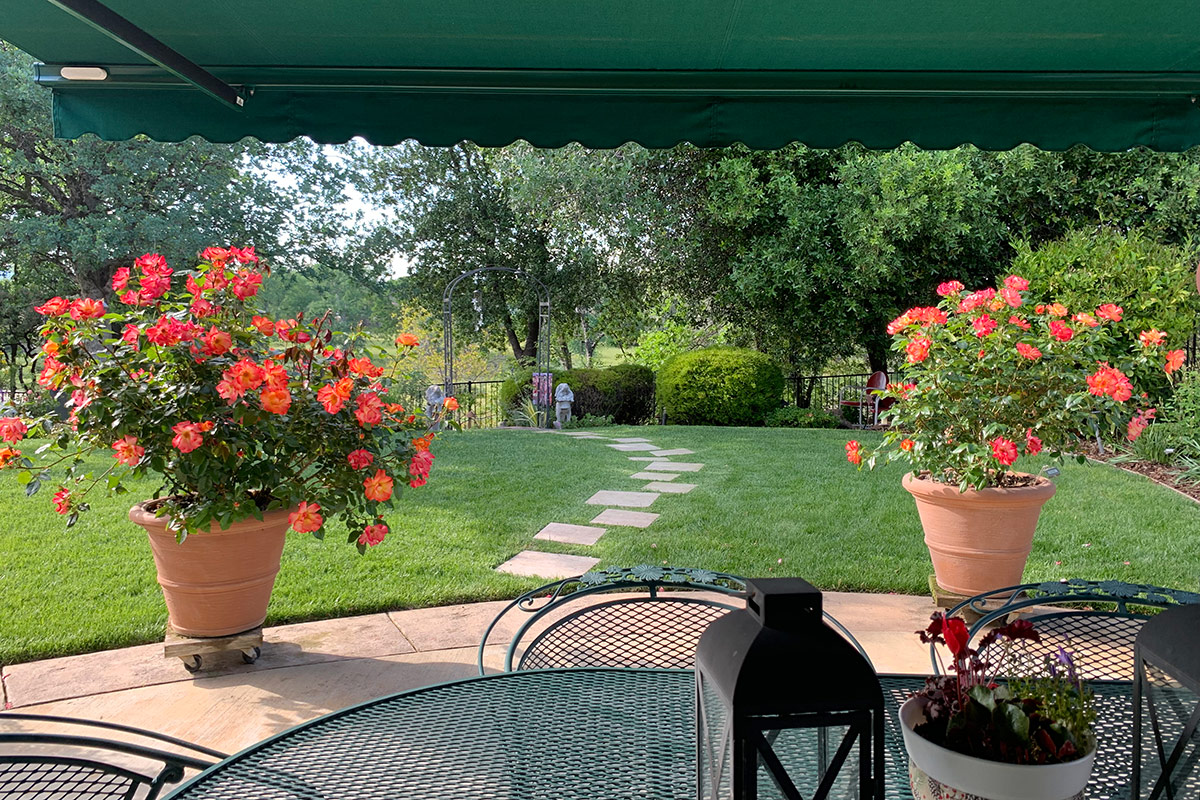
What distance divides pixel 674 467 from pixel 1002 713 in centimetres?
589

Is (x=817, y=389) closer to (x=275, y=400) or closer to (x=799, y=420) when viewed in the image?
(x=799, y=420)

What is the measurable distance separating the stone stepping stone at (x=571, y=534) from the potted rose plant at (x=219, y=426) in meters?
1.71

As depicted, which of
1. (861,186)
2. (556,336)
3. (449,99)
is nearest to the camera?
(449,99)

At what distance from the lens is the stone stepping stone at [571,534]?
421cm

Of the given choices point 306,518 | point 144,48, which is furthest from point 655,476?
point 144,48

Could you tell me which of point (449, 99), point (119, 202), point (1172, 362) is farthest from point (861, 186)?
point (119, 202)

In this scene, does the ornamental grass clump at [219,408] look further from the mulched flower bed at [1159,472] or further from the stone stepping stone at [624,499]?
the mulched flower bed at [1159,472]

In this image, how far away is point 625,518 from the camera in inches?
186

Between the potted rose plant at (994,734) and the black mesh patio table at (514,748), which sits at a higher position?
the potted rose plant at (994,734)

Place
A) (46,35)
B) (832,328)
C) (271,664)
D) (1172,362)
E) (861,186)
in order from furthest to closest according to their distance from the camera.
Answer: (832,328) → (861,186) → (1172,362) → (271,664) → (46,35)

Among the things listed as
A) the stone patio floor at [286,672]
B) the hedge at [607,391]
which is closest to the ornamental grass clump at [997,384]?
the stone patio floor at [286,672]

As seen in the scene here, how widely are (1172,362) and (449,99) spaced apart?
278cm

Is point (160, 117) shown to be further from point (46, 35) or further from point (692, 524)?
point (692, 524)

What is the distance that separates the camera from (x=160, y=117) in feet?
7.26
